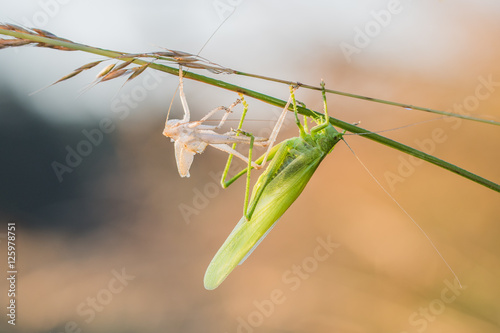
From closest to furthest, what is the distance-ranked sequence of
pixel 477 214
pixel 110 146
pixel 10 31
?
pixel 10 31, pixel 477 214, pixel 110 146

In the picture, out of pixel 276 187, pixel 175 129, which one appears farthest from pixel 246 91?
pixel 276 187

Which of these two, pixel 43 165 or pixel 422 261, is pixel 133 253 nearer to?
pixel 43 165

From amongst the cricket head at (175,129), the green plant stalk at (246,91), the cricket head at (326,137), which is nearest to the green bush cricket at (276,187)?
the cricket head at (326,137)

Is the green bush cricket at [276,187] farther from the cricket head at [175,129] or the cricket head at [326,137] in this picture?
the cricket head at [175,129]

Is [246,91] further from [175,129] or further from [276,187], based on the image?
[276,187]

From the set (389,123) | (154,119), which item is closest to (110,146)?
(154,119)

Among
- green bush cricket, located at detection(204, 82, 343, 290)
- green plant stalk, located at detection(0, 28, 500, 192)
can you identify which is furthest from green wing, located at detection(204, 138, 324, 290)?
green plant stalk, located at detection(0, 28, 500, 192)

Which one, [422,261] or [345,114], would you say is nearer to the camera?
[422,261]

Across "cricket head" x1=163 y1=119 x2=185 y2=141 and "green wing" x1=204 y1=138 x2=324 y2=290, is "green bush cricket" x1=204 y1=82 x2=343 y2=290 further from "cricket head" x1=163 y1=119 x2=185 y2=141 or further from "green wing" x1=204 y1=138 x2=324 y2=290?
"cricket head" x1=163 y1=119 x2=185 y2=141
